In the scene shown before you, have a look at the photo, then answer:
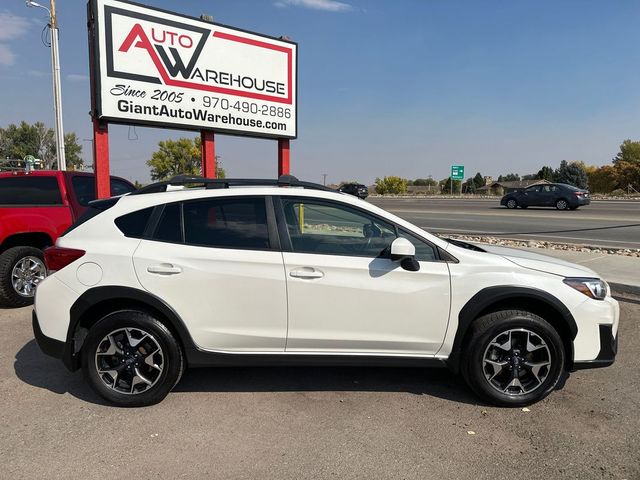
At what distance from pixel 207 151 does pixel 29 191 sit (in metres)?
3.24

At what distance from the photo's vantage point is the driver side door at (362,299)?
11.2 ft

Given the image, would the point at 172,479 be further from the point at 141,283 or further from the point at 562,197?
the point at 562,197

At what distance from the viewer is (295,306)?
3.45 m

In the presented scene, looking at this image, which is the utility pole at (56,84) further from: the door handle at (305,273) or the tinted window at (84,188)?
the door handle at (305,273)

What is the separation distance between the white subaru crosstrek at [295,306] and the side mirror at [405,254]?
0.02m

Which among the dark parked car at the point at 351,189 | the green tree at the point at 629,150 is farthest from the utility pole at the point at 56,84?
the green tree at the point at 629,150

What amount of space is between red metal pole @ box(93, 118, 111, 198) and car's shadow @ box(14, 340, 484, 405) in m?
3.43

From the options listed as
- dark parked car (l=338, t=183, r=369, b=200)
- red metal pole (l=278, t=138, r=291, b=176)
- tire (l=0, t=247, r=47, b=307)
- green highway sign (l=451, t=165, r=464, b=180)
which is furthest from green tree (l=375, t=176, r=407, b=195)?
tire (l=0, t=247, r=47, b=307)

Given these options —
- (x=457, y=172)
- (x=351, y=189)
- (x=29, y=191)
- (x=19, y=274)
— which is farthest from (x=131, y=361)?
(x=457, y=172)

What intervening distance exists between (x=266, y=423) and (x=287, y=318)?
→ 73 cm

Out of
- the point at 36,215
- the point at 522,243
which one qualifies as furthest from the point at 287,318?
the point at 522,243

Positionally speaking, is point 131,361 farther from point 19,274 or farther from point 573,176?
point 573,176

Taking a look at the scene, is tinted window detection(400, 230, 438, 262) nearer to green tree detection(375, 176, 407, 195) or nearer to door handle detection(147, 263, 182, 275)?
door handle detection(147, 263, 182, 275)

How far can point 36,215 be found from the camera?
630 centimetres
